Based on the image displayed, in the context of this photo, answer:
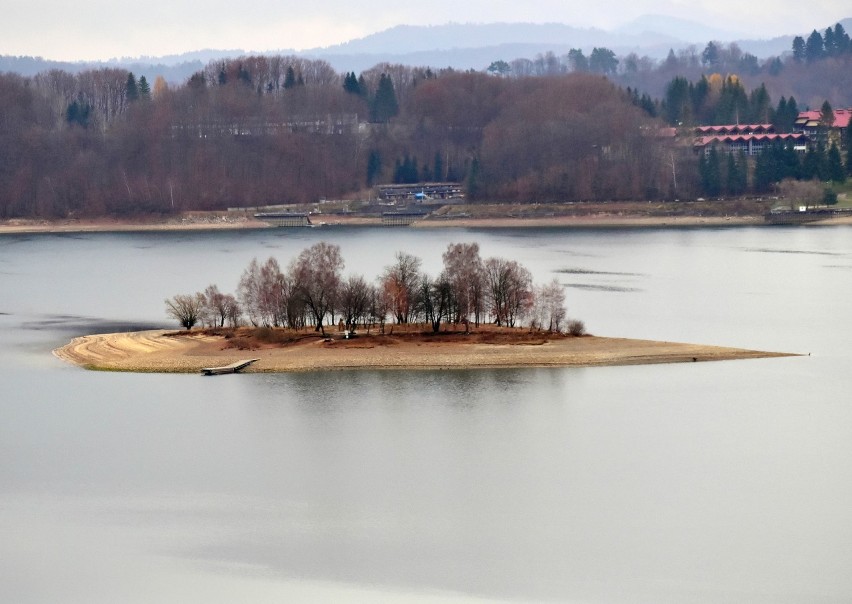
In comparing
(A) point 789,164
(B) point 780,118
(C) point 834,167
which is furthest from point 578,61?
(C) point 834,167

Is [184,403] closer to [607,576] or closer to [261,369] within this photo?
[261,369]

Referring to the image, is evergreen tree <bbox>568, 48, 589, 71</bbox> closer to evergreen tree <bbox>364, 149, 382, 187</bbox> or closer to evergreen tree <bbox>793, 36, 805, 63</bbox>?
evergreen tree <bbox>793, 36, 805, 63</bbox>

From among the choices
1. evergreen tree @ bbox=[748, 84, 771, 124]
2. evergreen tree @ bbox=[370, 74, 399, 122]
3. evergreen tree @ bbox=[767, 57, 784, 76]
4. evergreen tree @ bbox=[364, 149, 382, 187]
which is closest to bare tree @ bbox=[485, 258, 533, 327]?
evergreen tree @ bbox=[364, 149, 382, 187]

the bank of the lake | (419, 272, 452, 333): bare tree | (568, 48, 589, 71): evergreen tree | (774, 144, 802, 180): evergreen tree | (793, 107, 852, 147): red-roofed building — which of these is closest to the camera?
(419, 272, 452, 333): bare tree

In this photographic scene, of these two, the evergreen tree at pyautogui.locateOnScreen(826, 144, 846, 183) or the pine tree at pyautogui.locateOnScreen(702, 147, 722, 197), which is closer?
the evergreen tree at pyautogui.locateOnScreen(826, 144, 846, 183)

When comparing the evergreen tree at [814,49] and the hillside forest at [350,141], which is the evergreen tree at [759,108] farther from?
the evergreen tree at [814,49]
